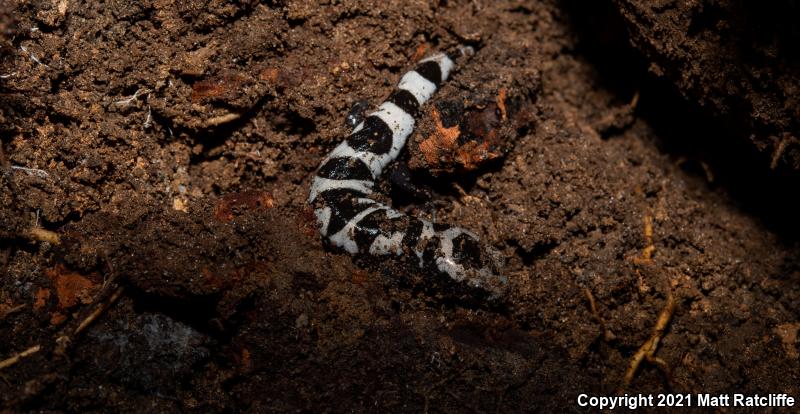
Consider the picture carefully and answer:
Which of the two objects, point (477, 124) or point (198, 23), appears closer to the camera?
point (198, 23)

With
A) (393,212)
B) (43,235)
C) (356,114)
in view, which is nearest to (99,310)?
(43,235)

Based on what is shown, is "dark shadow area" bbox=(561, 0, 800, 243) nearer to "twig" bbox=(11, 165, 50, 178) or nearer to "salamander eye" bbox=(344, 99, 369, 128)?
"salamander eye" bbox=(344, 99, 369, 128)

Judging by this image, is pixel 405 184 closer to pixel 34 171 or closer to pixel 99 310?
pixel 99 310

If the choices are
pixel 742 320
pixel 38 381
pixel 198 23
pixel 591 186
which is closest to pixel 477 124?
pixel 591 186

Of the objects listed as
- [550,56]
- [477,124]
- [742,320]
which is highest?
[550,56]

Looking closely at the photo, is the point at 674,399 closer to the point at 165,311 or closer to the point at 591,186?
the point at 591,186

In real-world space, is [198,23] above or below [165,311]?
above
